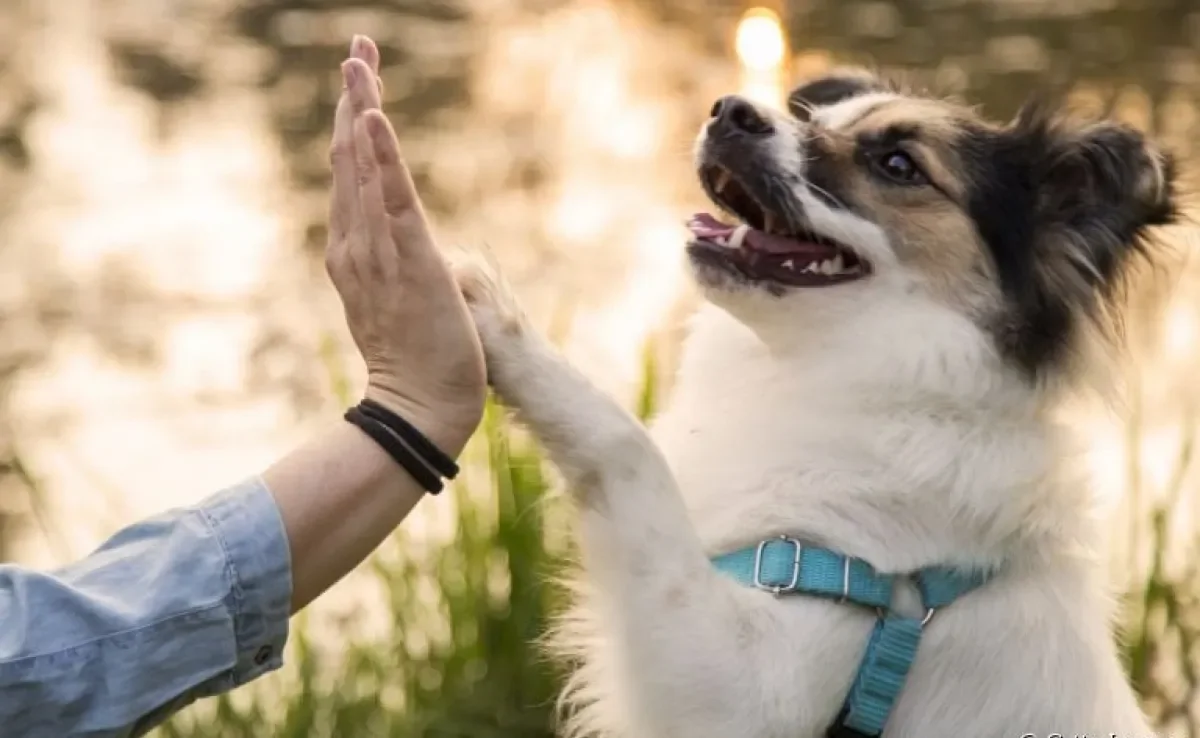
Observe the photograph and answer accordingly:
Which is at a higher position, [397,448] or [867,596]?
[397,448]

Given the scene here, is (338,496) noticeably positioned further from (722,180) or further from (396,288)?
(722,180)

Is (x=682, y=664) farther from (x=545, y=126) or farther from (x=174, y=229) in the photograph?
(x=545, y=126)

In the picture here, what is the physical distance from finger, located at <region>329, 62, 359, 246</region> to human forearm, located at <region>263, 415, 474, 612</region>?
284 millimetres

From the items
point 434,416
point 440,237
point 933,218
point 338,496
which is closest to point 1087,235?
point 933,218

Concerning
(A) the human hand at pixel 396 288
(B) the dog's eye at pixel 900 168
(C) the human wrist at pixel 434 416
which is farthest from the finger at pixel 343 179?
(B) the dog's eye at pixel 900 168

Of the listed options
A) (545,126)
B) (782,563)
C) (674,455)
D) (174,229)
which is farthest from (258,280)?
(782,563)

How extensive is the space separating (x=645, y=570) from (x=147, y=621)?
781 millimetres

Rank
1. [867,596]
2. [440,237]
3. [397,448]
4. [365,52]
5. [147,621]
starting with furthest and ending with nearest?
1. [440,237]
2. [867,596]
3. [365,52]
4. [397,448]
5. [147,621]

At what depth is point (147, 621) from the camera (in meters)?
1.82

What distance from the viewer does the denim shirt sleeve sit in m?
1.79

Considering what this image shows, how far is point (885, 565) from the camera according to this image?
2402 millimetres

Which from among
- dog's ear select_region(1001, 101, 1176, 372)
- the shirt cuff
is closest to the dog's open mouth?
dog's ear select_region(1001, 101, 1176, 372)

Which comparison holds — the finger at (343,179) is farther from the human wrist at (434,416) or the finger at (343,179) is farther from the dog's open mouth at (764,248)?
the dog's open mouth at (764,248)

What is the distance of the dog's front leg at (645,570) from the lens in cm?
229
